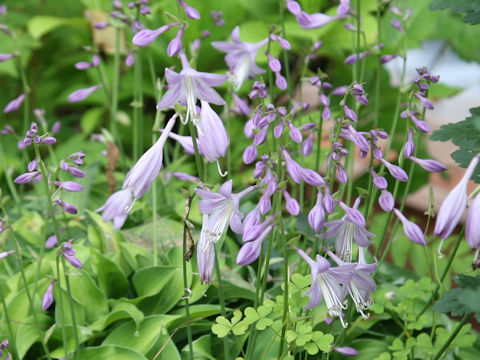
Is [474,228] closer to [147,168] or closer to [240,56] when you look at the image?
[147,168]

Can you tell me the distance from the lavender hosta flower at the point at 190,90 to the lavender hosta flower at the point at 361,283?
32 centimetres

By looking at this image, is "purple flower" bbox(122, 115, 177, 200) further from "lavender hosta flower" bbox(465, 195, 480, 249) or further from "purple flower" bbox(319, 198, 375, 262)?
"lavender hosta flower" bbox(465, 195, 480, 249)

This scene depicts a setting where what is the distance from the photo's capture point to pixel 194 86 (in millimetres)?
900

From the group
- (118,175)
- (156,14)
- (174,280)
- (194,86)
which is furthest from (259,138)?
(156,14)

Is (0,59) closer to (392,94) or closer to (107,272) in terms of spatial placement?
(107,272)

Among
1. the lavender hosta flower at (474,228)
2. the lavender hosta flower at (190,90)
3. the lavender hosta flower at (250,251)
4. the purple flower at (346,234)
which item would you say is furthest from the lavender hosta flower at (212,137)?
the lavender hosta flower at (474,228)

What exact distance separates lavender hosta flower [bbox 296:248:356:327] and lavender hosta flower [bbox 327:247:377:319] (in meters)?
0.02

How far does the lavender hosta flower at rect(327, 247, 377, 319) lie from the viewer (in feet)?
3.14

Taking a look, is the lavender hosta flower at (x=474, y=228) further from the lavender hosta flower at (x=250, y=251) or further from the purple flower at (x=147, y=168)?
the purple flower at (x=147, y=168)

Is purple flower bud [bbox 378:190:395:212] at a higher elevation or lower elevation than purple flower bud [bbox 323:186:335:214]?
lower

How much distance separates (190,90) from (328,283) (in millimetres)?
370

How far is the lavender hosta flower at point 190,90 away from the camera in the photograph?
87cm

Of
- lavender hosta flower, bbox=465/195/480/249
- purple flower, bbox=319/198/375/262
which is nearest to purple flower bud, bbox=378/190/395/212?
purple flower, bbox=319/198/375/262

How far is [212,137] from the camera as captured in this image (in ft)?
A: 2.86
